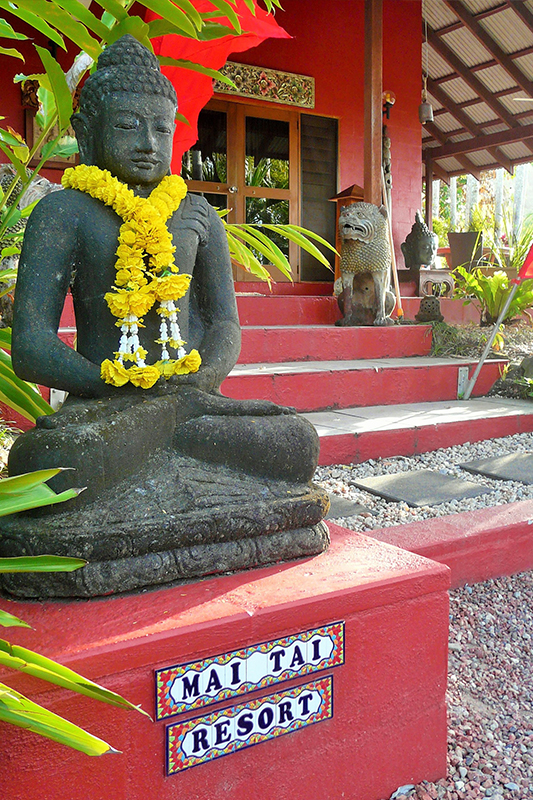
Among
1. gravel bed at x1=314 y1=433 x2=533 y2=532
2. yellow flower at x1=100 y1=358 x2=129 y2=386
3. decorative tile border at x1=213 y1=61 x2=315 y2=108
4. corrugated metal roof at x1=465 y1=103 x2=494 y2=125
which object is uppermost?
corrugated metal roof at x1=465 y1=103 x2=494 y2=125

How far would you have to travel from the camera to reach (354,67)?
7359 millimetres

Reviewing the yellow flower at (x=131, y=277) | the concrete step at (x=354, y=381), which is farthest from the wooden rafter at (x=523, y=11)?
the yellow flower at (x=131, y=277)

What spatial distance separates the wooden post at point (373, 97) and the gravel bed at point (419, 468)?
2551mm

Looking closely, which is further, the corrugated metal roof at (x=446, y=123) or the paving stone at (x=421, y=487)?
the corrugated metal roof at (x=446, y=123)

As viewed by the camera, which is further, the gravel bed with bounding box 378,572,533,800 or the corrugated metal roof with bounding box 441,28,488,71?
the corrugated metal roof with bounding box 441,28,488,71

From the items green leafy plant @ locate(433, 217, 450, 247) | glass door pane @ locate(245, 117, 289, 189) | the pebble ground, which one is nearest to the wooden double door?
glass door pane @ locate(245, 117, 289, 189)

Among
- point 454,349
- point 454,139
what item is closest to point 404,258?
point 454,349

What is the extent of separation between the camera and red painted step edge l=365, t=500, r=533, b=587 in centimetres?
214

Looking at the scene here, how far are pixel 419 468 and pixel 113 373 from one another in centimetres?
220

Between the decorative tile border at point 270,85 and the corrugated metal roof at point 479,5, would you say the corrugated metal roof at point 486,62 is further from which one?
the decorative tile border at point 270,85

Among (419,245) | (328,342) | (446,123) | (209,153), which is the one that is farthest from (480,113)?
(328,342)

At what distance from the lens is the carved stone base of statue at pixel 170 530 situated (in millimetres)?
1209

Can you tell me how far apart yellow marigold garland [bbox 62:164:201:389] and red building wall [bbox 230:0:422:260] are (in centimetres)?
588

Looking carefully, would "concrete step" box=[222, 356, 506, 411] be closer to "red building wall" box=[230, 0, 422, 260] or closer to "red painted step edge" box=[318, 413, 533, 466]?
"red painted step edge" box=[318, 413, 533, 466]
